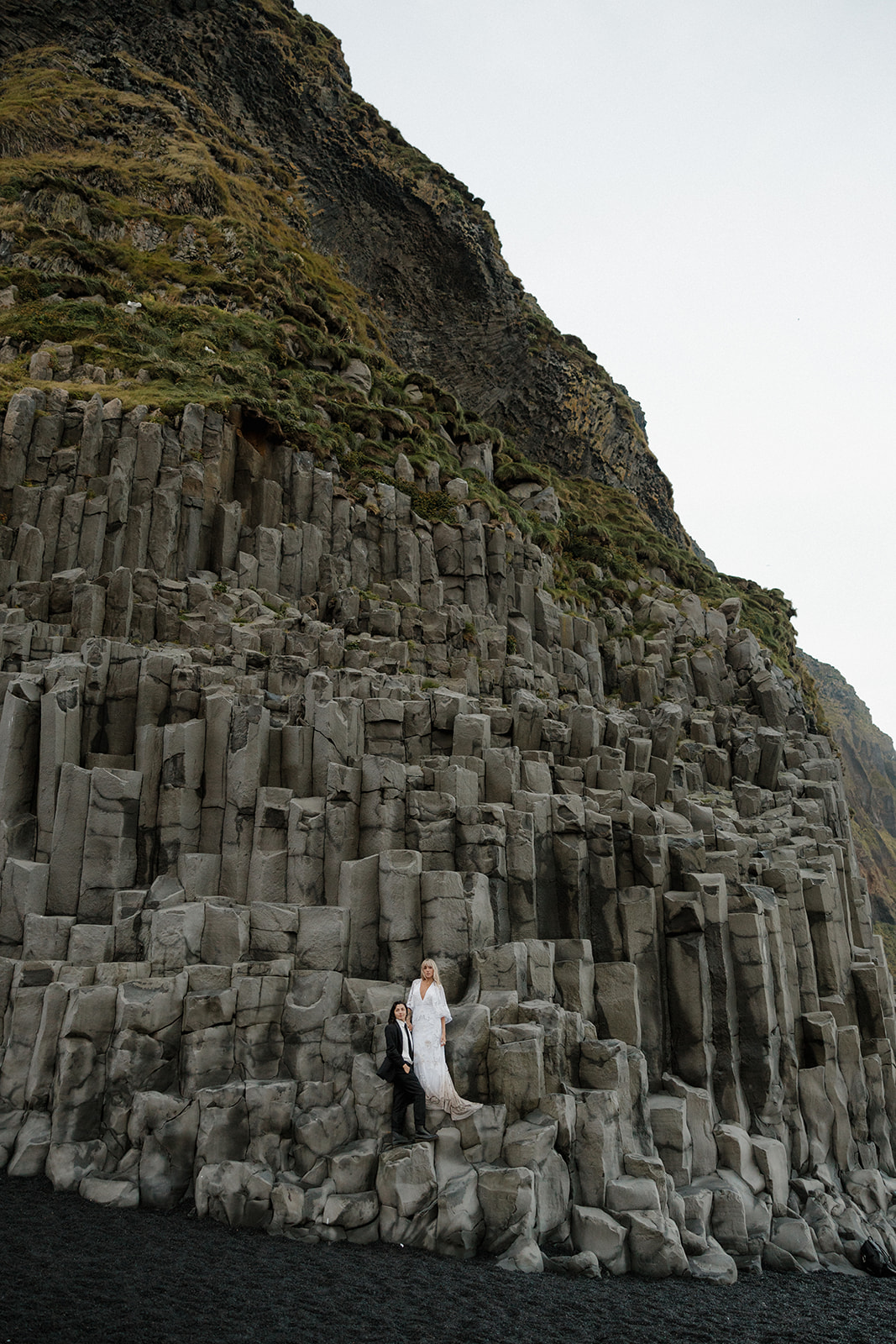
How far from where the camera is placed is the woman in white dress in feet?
32.7

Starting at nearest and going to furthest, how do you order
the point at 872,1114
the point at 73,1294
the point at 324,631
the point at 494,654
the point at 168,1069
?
the point at 73,1294 → the point at 168,1069 → the point at 872,1114 → the point at 324,631 → the point at 494,654

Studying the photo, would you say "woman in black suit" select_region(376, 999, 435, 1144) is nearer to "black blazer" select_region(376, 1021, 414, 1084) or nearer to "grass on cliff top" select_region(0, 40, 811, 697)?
"black blazer" select_region(376, 1021, 414, 1084)

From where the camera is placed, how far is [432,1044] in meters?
10.1

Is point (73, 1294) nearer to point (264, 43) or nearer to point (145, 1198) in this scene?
point (145, 1198)

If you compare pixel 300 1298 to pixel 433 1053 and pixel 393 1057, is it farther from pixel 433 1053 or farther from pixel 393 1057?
pixel 433 1053

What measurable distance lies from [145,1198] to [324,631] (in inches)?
524

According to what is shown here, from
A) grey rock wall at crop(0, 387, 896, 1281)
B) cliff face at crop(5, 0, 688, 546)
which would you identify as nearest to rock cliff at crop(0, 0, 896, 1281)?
grey rock wall at crop(0, 387, 896, 1281)

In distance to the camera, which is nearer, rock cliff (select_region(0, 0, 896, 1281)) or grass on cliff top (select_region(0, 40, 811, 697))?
rock cliff (select_region(0, 0, 896, 1281))

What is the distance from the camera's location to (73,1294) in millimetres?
7207

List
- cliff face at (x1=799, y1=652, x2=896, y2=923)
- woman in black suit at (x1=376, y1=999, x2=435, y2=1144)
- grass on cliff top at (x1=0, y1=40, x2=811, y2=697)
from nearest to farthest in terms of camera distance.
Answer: woman in black suit at (x1=376, y1=999, x2=435, y2=1144) < grass on cliff top at (x1=0, y1=40, x2=811, y2=697) < cliff face at (x1=799, y1=652, x2=896, y2=923)

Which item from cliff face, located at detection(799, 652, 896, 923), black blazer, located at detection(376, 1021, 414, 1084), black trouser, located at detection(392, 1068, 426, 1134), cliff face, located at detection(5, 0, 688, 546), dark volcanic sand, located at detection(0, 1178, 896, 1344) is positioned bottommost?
dark volcanic sand, located at detection(0, 1178, 896, 1344)

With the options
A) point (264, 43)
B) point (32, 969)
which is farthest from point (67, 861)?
point (264, 43)

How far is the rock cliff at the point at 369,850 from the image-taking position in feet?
32.9

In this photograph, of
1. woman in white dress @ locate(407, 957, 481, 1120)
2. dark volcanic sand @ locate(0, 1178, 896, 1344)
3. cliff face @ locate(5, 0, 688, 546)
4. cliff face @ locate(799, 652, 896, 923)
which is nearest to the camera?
dark volcanic sand @ locate(0, 1178, 896, 1344)
